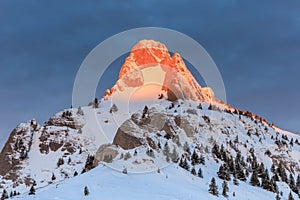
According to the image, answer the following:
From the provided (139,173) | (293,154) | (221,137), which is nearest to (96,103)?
(221,137)

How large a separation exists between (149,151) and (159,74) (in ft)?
298

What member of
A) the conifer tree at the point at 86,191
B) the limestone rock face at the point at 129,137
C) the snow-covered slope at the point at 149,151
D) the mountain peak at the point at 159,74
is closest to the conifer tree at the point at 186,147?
the snow-covered slope at the point at 149,151

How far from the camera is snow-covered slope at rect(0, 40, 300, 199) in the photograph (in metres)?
48.6

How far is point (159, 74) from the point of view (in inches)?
6004

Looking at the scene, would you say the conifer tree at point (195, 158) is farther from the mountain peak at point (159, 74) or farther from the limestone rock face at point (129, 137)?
the mountain peak at point (159, 74)

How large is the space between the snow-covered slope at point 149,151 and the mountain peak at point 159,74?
0.62m

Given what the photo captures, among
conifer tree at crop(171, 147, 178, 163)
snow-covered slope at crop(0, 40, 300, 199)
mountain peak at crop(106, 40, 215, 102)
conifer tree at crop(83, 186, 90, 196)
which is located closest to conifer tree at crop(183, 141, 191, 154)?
snow-covered slope at crop(0, 40, 300, 199)

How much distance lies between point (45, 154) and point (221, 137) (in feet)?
129

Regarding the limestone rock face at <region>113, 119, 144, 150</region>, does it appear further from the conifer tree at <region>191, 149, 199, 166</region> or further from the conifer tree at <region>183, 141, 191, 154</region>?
the conifer tree at <region>191, 149, 199, 166</region>

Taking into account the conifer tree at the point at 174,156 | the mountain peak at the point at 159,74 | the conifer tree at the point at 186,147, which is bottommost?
the conifer tree at the point at 174,156

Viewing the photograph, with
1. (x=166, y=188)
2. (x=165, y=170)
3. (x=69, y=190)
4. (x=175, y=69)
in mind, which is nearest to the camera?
(x=69, y=190)

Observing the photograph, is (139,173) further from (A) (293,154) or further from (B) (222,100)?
(B) (222,100)

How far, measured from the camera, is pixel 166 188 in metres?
46.6

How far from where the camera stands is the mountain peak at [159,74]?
5527 inches
